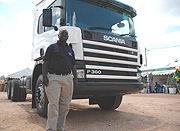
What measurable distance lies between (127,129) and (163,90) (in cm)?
1471

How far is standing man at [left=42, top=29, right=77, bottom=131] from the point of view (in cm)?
282

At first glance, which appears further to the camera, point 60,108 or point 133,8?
point 133,8

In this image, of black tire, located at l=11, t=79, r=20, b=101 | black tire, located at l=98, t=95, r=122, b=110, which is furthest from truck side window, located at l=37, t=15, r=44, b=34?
black tire, located at l=11, t=79, r=20, b=101

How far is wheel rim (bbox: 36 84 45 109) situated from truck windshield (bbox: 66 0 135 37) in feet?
5.50

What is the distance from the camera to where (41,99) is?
4.04 m

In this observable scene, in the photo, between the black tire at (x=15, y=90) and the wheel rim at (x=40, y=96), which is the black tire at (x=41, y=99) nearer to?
the wheel rim at (x=40, y=96)

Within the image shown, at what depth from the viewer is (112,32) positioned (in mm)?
4242

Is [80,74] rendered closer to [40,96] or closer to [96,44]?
[96,44]

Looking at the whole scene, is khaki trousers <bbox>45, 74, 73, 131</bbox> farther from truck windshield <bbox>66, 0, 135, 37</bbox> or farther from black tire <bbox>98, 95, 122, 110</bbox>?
black tire <bbox>98, 95, 122, 110</bbox>

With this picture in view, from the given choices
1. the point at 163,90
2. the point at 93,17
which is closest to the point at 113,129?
the point at 93,17

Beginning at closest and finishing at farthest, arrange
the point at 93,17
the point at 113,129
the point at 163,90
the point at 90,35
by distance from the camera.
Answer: the point at 113,129, the point at 90,35, the point at 93,17, the point at 163,90

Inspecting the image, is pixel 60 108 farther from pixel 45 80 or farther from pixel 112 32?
pixel 112 32

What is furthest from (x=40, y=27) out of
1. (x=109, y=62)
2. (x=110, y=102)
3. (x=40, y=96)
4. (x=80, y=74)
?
(x=110, y=102)

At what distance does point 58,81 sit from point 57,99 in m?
0.31
